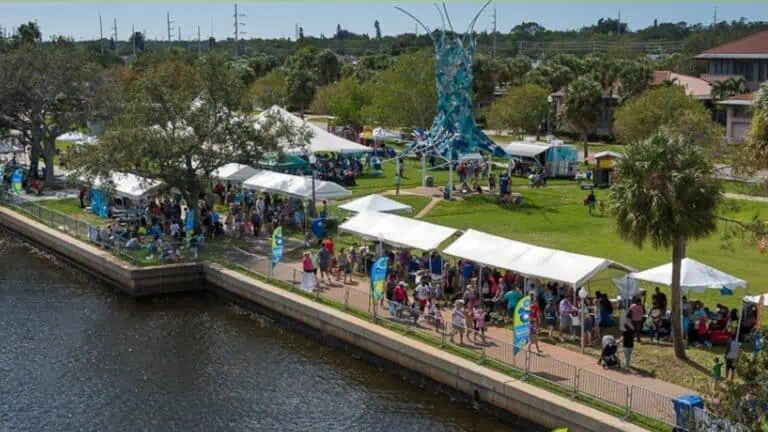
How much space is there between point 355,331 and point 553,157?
32.6 m

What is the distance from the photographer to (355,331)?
91.5ft

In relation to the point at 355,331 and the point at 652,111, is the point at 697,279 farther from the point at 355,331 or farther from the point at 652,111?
the point at 652,111

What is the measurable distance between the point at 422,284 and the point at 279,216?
13812 millimetres

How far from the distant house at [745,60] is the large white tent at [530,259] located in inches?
2455

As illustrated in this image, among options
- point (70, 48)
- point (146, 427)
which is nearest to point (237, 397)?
point (146, 427)

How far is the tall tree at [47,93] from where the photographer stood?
54.1 metres

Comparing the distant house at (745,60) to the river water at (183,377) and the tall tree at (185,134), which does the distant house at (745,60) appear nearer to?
the tall tree at (185,134)

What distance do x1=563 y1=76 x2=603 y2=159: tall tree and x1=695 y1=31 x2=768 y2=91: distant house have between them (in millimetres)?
21097

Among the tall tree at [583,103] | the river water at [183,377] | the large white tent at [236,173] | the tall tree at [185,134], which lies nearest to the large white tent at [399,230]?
the river water at [183,377]

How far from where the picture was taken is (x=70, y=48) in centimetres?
6006

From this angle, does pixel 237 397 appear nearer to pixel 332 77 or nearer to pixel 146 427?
pixel 146 427

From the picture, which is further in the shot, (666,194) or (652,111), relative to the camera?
(652,111)

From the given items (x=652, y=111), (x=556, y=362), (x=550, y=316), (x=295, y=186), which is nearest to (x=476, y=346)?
(x=550, y=316)

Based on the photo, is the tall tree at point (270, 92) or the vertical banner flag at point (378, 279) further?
the tall tree at point (270, 92)
